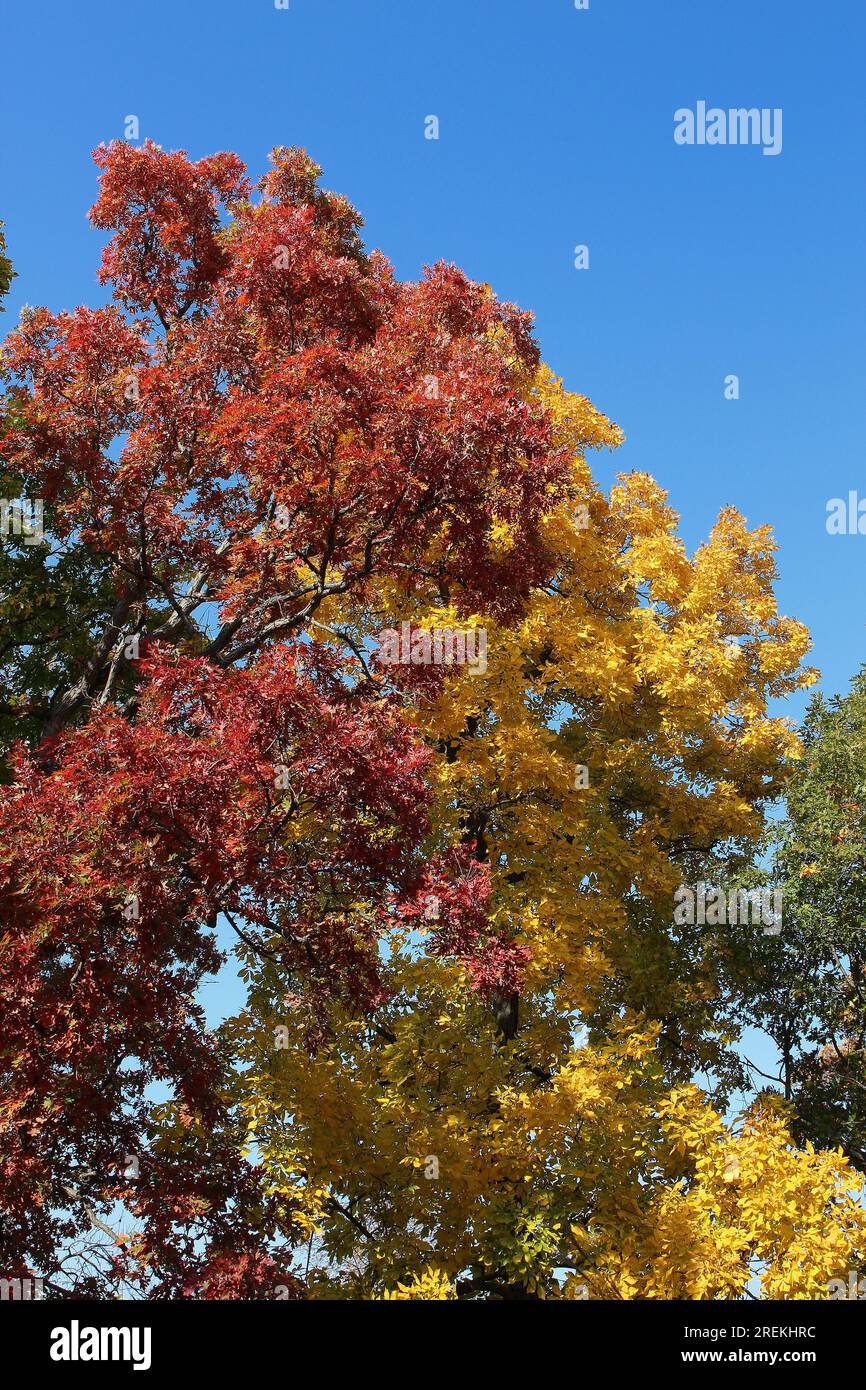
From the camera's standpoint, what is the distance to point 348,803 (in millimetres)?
9703

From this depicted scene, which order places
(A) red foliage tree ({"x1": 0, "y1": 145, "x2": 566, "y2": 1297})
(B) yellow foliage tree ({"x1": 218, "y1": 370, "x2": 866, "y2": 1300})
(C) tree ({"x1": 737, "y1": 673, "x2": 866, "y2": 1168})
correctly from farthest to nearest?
1. (C) tree ({"x1": 737, "y1": 673, "x2": 866, "y2": 1168})
2. (B) yellow foliage tree ({"x1": 218, "y1": 370, "x2": 866, "y2": 1300})
3. (A) red foliage tree ({"x1": 0, "y1": 145, "x2": 566, "y2": 1297})

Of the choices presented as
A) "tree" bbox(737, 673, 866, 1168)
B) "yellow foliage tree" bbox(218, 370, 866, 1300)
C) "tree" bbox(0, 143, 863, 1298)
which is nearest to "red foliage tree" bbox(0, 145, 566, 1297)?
"tree" bbox(0, 143, 863, 1298)

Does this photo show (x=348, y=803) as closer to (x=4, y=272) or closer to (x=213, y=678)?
(x=213, y=678)

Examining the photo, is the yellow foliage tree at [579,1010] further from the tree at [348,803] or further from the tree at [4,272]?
the tree at [4,272]

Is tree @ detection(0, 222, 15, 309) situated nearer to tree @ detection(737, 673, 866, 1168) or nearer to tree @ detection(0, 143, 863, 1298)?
tree @ detection(0, 143, 863, 1298)

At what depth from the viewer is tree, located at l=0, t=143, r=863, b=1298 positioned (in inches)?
365

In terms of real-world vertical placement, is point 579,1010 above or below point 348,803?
below

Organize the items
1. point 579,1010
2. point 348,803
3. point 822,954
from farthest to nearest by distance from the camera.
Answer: point 822,954 → point 579,1010 → point 348,803

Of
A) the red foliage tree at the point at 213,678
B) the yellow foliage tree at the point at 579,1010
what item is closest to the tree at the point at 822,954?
the yellow foliage tree at the point at 579,1010

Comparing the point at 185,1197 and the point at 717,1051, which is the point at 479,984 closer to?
the point at 185,1197

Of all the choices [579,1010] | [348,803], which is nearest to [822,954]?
[579,1010]

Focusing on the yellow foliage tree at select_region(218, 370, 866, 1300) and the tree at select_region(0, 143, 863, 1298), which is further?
the yellow foliage tree at select_region(218, 370, 866, 1300)
